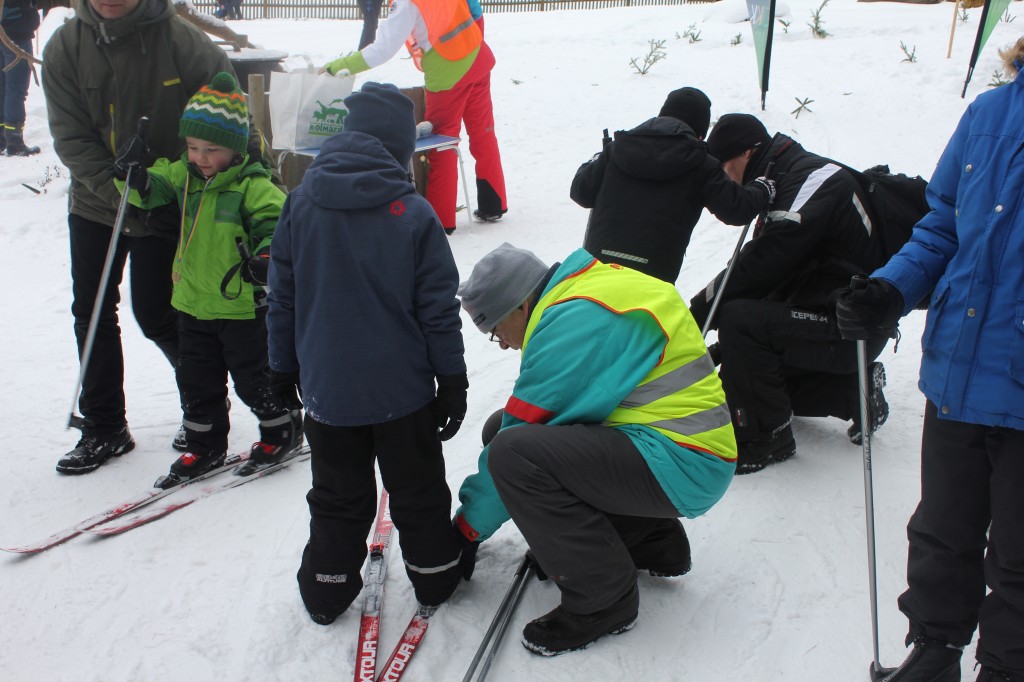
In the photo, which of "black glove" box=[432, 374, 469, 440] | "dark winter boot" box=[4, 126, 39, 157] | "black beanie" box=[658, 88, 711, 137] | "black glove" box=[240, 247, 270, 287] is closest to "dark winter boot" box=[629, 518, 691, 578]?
"black glove" box=[432, 374, 469, 440]

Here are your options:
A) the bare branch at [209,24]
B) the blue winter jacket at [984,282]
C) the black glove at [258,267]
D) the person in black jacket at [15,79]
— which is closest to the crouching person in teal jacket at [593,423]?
A: the blue winter jacket at [984,282]

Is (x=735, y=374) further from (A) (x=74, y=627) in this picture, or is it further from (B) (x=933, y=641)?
(A) (x=74, y=627)

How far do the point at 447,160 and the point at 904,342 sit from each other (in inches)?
145

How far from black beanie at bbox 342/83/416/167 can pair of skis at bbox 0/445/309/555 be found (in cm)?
173

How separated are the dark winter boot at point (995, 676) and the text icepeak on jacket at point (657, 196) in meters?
2.02

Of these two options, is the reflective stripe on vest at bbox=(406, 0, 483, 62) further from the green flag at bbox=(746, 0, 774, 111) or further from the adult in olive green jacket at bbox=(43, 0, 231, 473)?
the adult in olive green jacket at bbox=(43, 0, 231, 473)

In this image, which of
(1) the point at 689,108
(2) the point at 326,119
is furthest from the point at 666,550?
(2) the point at 326,119

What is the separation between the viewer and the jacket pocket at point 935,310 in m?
2.14

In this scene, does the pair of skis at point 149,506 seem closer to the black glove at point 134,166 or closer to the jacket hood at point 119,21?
the black glove at point 134,166

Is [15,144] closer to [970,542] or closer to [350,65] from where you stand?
[350,65]

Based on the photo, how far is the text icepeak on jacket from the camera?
11.8ft

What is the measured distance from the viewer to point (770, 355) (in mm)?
3402

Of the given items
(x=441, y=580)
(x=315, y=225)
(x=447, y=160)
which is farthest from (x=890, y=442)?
(x=447, y=160)

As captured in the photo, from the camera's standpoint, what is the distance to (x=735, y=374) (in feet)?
11.4
